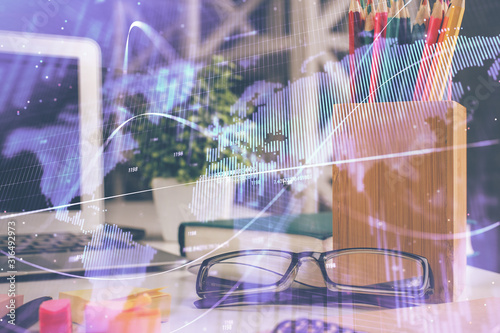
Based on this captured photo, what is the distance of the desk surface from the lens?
384 millimetres

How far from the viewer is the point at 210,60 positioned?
442 millimetres

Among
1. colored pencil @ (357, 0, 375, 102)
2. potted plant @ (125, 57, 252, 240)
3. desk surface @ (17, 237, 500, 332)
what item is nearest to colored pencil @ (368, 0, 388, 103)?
colored pencil @ (357, 0, 375, 102)

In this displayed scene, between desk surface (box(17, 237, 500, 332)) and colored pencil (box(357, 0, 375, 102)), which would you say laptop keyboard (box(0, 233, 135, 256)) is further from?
colored pencil (box(357, 0, 375, 102))

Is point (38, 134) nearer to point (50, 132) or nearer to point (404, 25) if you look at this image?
point (50, 132)

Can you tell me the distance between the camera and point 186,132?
17.0 inches

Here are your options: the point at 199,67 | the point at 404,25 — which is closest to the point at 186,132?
the point at 199,67

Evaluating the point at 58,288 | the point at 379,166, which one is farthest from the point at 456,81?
the point at 58,288

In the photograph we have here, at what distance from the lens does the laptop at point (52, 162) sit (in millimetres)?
388

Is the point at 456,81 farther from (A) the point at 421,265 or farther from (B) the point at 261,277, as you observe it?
(B) the point at 261,277

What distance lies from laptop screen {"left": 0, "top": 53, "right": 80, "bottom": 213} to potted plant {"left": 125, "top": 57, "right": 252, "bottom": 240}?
0.21 feet

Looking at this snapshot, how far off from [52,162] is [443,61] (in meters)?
0.45

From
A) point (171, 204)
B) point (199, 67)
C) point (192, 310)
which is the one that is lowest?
point (192, 310)

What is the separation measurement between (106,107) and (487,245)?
536 millimetres

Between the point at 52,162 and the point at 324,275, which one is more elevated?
the point at 52,162
